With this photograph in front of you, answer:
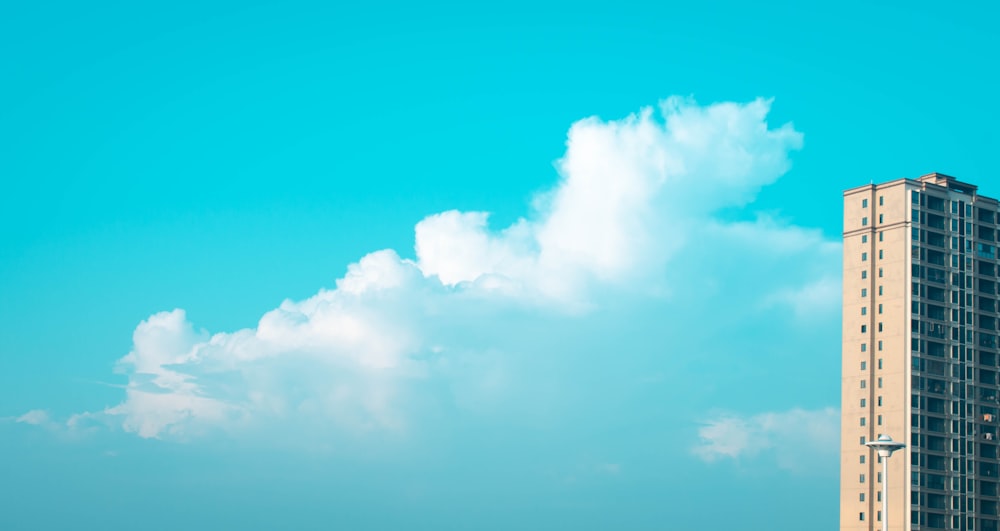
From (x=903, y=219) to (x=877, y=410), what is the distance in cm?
2362

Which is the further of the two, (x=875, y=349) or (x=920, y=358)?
(x=875, y=349)

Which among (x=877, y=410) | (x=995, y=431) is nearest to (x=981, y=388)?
(x=995, y=431)

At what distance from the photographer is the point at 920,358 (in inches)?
5999

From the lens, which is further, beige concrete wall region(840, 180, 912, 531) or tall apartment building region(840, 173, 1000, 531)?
tall apartment building region(840, 173, 1000, 531)

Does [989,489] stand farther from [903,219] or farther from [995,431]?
[903,219]

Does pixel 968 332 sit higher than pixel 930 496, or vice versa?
pixel 968 332

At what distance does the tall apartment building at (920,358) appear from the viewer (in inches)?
5935

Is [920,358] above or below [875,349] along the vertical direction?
below

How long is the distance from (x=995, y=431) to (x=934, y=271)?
22.5m

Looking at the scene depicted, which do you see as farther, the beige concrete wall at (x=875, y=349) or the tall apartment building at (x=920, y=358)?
the tall apartment building at (x=920, y=358)

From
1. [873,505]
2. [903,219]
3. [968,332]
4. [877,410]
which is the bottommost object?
[873,505]

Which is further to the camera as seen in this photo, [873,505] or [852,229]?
[852,229]

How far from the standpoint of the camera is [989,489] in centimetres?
15825

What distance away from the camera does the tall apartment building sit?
495 feet
